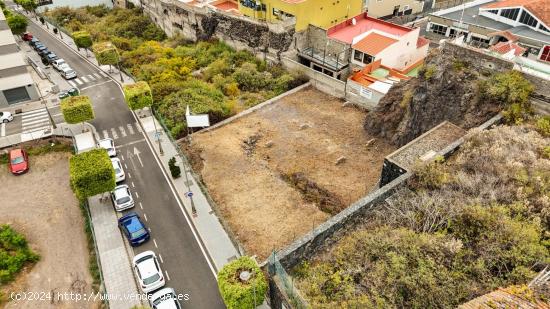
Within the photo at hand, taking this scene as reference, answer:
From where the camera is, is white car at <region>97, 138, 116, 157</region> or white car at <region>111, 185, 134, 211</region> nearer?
white car at <region>111, 185, 134, 211</region>

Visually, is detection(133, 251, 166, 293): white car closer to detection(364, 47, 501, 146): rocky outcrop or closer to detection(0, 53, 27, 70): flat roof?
detection(364, 47, 501, 146): rocky outcrop

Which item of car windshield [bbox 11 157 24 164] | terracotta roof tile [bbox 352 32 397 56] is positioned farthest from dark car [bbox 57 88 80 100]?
terracotta roof tile [bbox 352 32 397 56]

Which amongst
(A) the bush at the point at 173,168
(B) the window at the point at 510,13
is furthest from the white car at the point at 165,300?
(B) the window at the point at 510,13

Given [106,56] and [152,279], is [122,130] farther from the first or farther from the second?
[152,279]

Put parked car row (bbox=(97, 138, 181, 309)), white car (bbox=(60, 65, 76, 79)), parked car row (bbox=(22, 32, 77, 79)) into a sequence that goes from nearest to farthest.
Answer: parked car row (bbox=(97, 138, 181, 309)) → white car (bbox=(60, 65, 76, 79)) → parked car row (bbox=(22, 32, 77, 79))

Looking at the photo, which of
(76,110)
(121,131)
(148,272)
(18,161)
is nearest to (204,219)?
(148,272)

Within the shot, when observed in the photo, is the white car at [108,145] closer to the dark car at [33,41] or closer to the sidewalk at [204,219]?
the sidewalk at [204,219]
